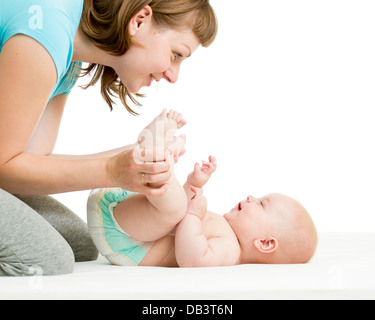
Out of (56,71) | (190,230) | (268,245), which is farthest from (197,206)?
(56,71)

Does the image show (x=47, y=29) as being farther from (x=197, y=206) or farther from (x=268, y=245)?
(x=268, y=245)

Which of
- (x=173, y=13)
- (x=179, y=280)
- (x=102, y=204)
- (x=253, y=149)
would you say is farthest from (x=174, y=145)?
(x=253, y=149)

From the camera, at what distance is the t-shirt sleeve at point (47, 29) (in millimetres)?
1358

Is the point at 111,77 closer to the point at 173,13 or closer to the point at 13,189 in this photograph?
the point at 173,13

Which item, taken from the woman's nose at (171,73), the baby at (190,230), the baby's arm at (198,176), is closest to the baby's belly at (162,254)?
the baby at (190,230)

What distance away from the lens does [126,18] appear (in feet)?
5.02

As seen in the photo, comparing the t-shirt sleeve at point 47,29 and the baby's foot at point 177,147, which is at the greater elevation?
the t-shirt sleeve at point 47,29

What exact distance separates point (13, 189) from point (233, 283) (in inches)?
23.6

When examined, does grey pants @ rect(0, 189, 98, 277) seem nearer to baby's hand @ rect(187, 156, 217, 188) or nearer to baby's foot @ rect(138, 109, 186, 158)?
baby's foot @ rect(138, 109, 186, 158)

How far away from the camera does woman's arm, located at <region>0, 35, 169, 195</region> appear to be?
4.39 feet

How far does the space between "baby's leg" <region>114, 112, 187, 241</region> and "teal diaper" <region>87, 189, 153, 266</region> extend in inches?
1.0

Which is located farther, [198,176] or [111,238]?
[198,176]

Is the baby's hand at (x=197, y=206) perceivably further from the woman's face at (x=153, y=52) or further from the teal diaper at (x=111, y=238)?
the woman's face at (x=153, y=52)

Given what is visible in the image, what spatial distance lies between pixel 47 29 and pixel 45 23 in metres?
0.02
